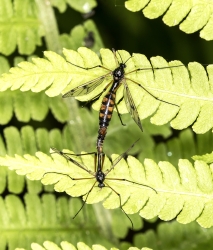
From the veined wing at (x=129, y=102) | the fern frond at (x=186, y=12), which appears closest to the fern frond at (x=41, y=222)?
the veined wing at (x=129, y=102)

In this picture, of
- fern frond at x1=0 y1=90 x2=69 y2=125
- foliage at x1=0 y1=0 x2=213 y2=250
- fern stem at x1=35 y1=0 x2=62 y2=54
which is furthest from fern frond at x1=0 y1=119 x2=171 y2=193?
fern stem at x1=35 y1=0 x2=62 y2=54

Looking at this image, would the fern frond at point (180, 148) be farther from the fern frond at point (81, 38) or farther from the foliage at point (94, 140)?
the fern frond at point (81, 38)

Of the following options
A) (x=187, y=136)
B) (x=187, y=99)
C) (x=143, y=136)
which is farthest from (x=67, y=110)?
(x=187, y=99)

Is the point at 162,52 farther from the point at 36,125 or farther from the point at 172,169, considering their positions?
the point at 172,169

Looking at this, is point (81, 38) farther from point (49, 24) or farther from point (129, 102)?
point (129, 102)

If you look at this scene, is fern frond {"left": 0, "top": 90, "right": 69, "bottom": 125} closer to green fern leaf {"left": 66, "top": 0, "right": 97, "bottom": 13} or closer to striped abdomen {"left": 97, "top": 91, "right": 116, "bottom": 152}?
striped abdomen {"left": 97, "top": 91, "right": 116, "bottom": 152}

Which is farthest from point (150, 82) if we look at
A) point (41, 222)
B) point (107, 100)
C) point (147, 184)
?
point (41, 222)
